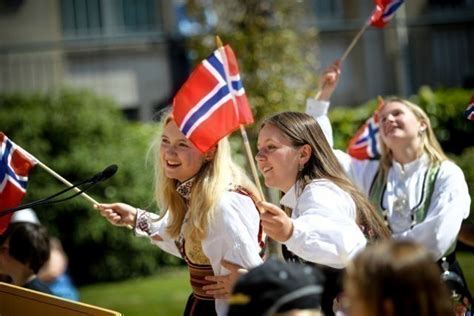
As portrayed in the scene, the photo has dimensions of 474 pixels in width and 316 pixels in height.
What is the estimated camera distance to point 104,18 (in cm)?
1684

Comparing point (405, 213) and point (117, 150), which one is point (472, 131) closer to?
point (117, 150)

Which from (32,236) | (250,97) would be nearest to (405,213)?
(32,236)

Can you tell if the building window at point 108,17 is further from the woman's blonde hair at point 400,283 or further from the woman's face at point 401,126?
the woman's blonde hair at point 400,283

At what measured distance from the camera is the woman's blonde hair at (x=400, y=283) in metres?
2.79

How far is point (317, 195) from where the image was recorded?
4.24 meters

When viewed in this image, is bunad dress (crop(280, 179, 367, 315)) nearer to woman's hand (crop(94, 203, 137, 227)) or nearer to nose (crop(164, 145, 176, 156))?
nose (crop(164, 145, 176, 156))

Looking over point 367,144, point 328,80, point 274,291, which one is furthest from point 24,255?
point 274,291

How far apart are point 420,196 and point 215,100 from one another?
1.34 m

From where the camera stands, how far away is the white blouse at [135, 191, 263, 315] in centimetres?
438

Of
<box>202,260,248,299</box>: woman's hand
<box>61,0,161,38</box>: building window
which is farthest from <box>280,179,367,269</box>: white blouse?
<box>61,0,161,38</box>: building window

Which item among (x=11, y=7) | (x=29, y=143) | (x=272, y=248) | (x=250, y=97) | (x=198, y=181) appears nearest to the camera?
(x=198, y=181)

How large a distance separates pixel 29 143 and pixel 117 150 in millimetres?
981

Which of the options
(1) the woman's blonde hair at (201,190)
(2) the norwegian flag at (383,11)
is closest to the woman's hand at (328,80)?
(2) the norwegian flag at (383,11)

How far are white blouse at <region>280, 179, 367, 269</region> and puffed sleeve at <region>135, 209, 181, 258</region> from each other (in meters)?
0.94
